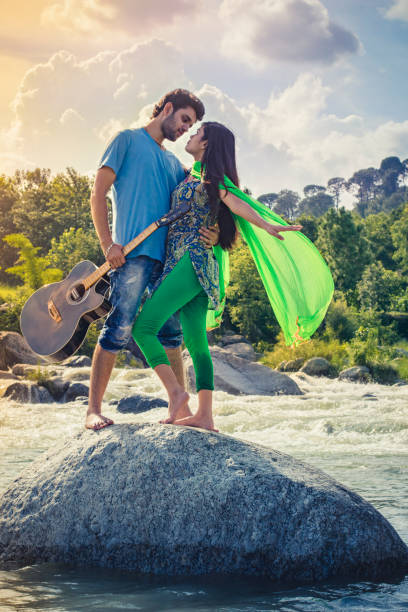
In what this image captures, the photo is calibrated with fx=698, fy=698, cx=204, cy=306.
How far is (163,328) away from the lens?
4.80 m

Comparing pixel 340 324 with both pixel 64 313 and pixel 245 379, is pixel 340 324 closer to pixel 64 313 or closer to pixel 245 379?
pixel 245 379

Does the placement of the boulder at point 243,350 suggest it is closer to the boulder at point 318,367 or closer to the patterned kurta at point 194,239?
the boulder at point 318,367

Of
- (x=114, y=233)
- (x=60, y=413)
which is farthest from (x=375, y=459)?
(x=60, y=413)

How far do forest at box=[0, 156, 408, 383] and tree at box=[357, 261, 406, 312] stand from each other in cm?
5

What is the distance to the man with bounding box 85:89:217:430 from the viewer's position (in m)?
4.47

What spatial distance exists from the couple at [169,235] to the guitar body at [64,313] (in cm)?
29

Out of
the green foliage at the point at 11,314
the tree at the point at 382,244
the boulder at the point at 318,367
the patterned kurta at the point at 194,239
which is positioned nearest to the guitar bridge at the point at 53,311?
the patterned kurta at the point at 194,239

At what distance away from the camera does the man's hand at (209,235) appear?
452 centimetres

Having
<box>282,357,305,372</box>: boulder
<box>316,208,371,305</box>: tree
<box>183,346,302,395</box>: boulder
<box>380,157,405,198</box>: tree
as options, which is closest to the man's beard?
<box>183,346,302,395</box>: boulder

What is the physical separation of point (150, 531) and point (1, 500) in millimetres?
1179

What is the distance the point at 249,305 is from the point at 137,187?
24325mm

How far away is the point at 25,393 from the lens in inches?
595

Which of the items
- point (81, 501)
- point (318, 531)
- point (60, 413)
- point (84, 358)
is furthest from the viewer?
point (84, 358)

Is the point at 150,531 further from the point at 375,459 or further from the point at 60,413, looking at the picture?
the point at 60,413
